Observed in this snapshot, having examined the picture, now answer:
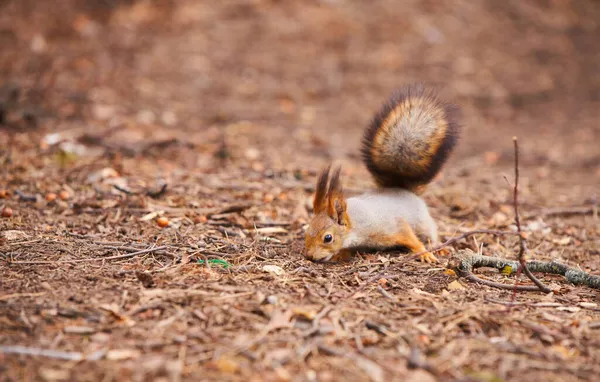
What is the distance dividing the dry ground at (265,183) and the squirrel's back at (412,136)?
0.57 metres

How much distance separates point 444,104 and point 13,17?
20.0ft

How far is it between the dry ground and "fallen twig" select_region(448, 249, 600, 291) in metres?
0.06

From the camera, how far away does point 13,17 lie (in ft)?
24.0

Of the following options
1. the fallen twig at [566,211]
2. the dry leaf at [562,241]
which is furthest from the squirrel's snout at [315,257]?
the fallen twig at [566,211]

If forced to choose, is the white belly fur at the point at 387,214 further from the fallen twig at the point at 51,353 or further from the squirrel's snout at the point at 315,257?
the fallen twig at the point at 51,353

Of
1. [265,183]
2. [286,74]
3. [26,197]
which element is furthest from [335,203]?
[286,74]

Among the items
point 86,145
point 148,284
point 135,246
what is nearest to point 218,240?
point 135,246

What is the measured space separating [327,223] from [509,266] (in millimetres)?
1000

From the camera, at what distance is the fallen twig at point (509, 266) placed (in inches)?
118

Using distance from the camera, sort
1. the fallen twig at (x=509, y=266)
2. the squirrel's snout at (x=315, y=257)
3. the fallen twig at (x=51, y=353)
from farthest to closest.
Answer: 1. the squirrel's snout at (x=315, y=257)
2. the fallen twig at (x=509, y=266)
3. the fallen twig at (x=51, y=353)

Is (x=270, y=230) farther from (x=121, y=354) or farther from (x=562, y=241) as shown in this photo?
(x=562, y=241)

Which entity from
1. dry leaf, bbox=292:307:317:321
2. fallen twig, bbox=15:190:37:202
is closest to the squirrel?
A: dry leaf, bbox=292:307:317:321

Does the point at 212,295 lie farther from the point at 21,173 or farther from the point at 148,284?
the point at 21,173

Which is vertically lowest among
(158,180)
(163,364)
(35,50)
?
(163,364)
